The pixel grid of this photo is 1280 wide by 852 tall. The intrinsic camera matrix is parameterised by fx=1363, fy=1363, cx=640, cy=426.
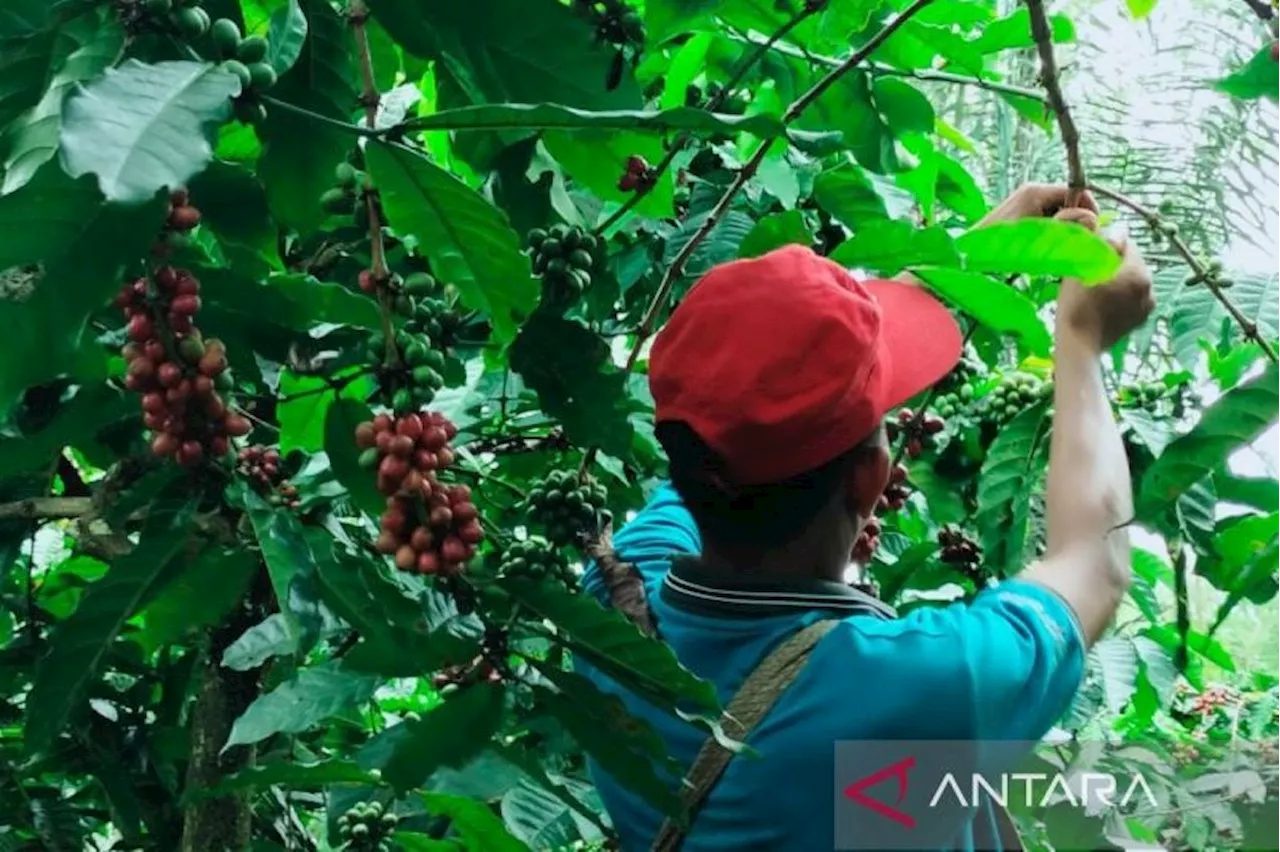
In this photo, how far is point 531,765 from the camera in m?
1.30

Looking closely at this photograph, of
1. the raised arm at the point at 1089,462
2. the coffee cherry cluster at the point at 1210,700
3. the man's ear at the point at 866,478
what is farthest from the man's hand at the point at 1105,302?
the coffee cherry cluster at the point at 1210,700

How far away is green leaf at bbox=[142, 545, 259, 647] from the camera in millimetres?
1060

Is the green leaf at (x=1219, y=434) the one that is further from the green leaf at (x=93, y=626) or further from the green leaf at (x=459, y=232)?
the green leaf at (x=93, y=626)

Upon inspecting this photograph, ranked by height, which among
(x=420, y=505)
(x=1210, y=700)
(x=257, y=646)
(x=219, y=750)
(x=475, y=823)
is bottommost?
(x=1210, y=700)

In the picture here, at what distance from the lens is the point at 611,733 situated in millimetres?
951

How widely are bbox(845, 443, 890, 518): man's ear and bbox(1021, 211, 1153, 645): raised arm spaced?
0.14m

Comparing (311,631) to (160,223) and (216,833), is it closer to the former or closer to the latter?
(160,223)

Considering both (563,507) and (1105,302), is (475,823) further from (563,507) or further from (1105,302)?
(1105,302)

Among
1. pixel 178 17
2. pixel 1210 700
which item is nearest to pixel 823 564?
pixel 178 17

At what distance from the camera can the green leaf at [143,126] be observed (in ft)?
2.18

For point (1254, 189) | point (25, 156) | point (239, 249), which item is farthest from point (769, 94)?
point (1254, 189)

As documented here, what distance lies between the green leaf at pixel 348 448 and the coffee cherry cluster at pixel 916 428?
64 cm

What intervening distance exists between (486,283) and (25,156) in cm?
35

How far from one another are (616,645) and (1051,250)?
0.52 meters
